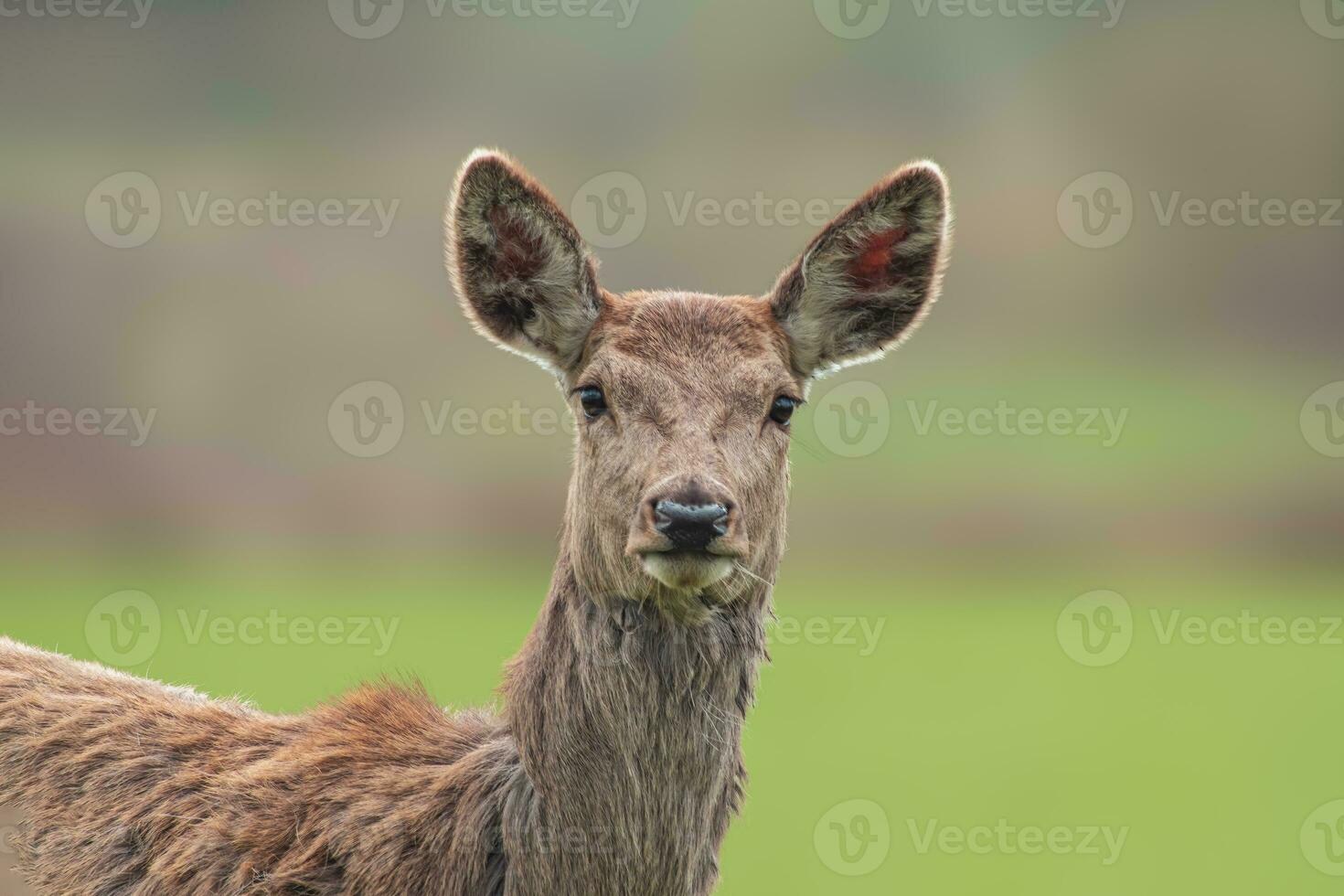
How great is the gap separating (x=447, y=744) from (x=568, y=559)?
842 millimetres

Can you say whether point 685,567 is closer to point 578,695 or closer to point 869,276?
point 578,695

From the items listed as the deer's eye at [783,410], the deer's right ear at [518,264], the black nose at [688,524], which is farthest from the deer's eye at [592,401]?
the black nose at [688,524]

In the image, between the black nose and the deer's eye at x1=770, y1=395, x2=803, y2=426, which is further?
the deer's eye at x1=770, y1=395, x2=803, y2=426

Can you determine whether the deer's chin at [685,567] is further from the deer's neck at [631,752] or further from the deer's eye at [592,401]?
the deer's eye at [592,401]

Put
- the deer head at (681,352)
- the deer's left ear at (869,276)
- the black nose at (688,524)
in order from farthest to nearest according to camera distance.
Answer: the deer's left ear at (869,276)
the deer head at (681,352)
the black nose at (688,524)

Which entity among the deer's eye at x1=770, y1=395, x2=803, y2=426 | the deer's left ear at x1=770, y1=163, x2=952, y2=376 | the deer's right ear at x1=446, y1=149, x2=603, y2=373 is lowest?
the deer's eye at x1=770, y1=395, x2=803, y2=426

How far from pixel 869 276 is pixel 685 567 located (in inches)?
72.6

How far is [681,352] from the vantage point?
5.31m

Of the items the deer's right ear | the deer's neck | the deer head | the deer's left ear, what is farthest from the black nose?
the deer's left ear

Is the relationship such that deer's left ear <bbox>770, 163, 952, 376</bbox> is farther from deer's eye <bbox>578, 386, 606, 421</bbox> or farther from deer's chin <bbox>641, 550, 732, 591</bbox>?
deer's chin <bbox>641, 550, 732, 591</bbox>

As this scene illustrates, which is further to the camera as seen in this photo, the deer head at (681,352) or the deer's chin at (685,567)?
the deer head at (681,352)

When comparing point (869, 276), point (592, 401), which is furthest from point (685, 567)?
point (869, 276)

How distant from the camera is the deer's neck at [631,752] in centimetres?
488

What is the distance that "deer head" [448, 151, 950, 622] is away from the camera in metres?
4.83
